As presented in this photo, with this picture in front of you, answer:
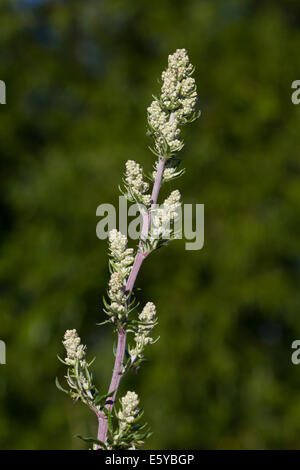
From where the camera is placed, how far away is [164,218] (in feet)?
3.64

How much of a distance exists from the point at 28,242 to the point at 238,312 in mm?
2173

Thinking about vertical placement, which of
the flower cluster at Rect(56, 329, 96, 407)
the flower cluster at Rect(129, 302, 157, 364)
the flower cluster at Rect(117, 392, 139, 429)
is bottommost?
the flower cluster at Rect(117, 392, 139, 429)

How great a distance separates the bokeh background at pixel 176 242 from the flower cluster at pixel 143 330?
3.57 metres

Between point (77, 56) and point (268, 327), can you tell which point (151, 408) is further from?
point (77, 56)

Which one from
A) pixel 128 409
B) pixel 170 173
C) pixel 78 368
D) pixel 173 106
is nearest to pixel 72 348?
pixel 78 368

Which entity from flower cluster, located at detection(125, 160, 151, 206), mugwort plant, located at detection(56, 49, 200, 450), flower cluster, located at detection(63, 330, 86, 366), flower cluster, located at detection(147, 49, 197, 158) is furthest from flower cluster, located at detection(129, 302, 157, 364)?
flower cluster, located at detection(147, 49, 197, 158)

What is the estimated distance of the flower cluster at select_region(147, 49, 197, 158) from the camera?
45.3 inches

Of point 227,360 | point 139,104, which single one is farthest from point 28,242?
→ point 227,360

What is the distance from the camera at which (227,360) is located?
16.2 ft

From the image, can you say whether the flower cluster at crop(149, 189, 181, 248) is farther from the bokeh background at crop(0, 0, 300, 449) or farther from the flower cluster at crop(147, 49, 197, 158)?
the bokeh background at crop(0, 0, 300, 449)

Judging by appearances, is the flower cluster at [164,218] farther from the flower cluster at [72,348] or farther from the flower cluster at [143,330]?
the flower cluster at [72,348]

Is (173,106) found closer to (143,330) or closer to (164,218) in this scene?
(164,218)

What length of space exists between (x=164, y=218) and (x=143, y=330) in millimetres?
231

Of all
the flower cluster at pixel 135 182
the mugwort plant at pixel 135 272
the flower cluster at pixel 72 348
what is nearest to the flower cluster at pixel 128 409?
the mugwort plant at pixel 135 272
